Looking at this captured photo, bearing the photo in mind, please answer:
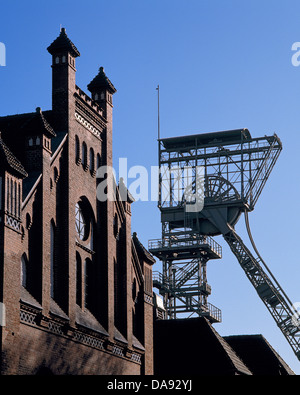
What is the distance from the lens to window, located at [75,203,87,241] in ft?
122

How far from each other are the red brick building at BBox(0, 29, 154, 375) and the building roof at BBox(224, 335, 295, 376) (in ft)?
45.0

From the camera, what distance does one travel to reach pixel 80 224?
37.6 meters

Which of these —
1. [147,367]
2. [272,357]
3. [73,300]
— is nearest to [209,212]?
[272,357]

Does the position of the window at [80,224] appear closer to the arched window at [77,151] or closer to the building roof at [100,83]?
the arched window at [77,151]

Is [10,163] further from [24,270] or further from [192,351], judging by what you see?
[192,351]

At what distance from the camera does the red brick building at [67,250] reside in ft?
99.1

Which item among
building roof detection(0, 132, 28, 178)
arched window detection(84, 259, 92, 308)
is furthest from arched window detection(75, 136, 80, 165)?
building roof detection(0, 132, 28, 178)

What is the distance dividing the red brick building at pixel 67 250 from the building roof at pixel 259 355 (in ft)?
45.0

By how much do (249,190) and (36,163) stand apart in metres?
34.1

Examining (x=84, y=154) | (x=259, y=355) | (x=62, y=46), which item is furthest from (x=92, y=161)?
(x=259, y=355)

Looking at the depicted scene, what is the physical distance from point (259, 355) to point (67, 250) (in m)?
23.2

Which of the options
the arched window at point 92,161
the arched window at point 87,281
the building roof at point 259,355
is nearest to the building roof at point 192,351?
the building roof at point 259,355

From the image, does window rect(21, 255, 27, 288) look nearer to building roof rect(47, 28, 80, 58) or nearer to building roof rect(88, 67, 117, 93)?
building roof rect(47, 28, 80, 58)
